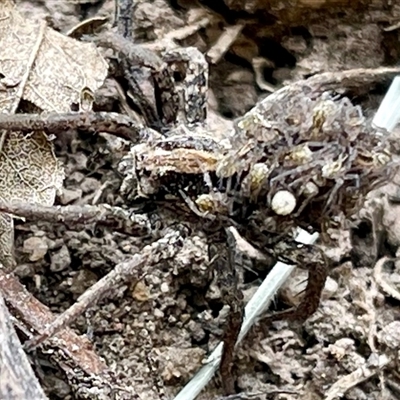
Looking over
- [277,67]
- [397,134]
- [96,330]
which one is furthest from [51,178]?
[397,134]

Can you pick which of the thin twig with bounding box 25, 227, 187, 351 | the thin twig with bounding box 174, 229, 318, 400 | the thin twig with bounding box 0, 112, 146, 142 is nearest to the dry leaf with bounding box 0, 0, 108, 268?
the thin twig with bounding box 0, 112, 146, 142

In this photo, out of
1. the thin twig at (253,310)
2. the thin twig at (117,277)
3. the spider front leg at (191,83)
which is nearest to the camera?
the thin twig at (117,277)

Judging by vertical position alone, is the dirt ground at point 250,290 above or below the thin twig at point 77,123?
below

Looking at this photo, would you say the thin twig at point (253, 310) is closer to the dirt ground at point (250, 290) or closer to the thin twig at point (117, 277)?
the dirt ground at point (250, 290)

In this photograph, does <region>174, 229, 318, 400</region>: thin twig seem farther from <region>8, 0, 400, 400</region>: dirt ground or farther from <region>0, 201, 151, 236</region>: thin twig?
<region>0, 201, 151, 236</region>: thin twig

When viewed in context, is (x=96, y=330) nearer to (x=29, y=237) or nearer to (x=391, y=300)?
(x=29, y=237)

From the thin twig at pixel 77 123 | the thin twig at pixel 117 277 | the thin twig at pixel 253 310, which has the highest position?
the thin twig at pixel 77 123

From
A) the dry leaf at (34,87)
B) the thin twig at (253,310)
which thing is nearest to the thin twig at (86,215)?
the dry leaf at (34,87)

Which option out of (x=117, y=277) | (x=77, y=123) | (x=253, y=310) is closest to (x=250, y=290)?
(x=253, y=310)
